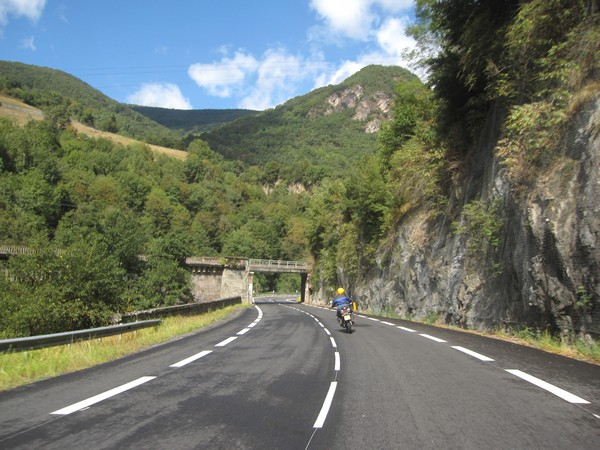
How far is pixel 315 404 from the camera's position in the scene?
20.0 feet

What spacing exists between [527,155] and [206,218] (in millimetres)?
134649

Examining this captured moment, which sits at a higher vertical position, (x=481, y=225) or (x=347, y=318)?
(x=481, y=225)

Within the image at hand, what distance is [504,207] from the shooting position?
52.7 feet

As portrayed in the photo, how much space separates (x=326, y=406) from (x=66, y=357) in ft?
20.6

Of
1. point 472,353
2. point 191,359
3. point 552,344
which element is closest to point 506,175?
point 552,344

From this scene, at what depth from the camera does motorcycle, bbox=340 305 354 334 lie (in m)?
16.5

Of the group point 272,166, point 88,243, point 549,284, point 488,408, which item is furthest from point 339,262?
point 272,166

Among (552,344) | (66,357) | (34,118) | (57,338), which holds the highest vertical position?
(34,118)

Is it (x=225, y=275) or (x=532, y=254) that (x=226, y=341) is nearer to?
(x=532, y=254)

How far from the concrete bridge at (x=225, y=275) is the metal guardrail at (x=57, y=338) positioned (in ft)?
178

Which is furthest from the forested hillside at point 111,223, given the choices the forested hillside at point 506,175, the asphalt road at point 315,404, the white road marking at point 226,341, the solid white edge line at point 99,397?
the forested hillside at point 506,175

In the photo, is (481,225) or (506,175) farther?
(481,225)

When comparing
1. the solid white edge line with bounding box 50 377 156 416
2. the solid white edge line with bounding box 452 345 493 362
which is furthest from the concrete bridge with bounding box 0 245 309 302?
the solid white edge line with bounding box 50 377 156 416

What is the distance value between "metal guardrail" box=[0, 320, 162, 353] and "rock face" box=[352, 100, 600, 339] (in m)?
11.6
